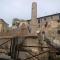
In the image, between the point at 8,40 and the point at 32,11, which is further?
the point at 32,11

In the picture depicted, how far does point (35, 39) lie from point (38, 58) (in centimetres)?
125

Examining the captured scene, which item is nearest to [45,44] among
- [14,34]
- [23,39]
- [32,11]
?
[23,39]

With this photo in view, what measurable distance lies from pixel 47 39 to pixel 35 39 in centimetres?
123

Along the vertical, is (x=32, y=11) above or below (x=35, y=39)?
above

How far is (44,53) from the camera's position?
1198 cm

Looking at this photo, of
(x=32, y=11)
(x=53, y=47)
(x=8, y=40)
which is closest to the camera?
(x=53, y=47)

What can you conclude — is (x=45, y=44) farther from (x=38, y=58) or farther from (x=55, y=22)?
(x=55, y=22)

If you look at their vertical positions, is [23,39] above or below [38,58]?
above

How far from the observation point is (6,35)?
1359 centimetres

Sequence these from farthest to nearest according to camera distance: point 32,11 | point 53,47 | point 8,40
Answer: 1. point 32,11
2. point 8,40
3. point 53,47

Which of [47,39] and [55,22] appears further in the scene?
[55,22]

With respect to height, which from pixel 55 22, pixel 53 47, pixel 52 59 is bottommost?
pixel 52 59

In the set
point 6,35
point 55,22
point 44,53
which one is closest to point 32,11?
point 55,22

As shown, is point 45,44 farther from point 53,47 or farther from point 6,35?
point 6,35
